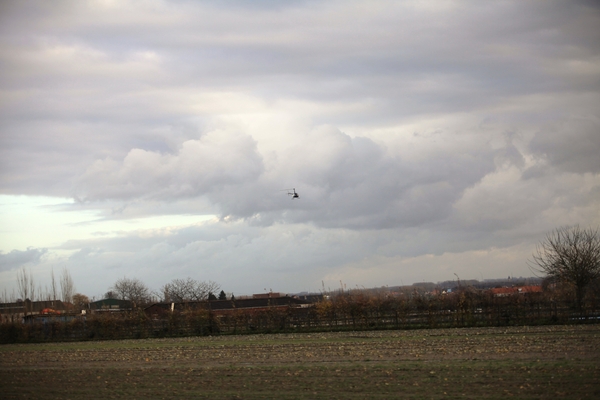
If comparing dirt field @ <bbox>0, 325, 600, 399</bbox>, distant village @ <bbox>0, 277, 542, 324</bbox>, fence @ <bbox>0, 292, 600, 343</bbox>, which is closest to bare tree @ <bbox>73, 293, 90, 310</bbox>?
distant village @ <bbox>0, 277, 542, 324</bbox>

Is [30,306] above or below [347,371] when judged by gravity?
below

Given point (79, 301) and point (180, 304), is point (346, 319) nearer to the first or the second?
point (180, 304)

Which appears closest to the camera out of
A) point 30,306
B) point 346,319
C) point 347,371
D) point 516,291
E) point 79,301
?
point 347,371

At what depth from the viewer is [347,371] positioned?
2041cm

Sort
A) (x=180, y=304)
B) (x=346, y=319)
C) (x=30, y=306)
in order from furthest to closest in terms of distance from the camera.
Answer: (x=30, y=306) → (x=180, y=304) → (x=346, y=319)

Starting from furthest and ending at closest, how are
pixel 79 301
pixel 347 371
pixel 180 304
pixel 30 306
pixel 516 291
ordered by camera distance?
pixel 79 301 → pixel 30 306 → pixel 180 304 → pixel 516 291 → pixel 347 371

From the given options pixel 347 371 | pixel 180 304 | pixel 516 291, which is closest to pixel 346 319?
pixel 516 291

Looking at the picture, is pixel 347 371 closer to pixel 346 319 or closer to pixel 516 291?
pixel 346 319

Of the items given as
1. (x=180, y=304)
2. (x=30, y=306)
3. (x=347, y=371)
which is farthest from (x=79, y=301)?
(x=347, y=371)

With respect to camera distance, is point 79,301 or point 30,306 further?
point 79,301

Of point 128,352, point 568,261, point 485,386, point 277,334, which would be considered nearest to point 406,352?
point 485,386

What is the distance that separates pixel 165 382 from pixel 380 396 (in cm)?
830

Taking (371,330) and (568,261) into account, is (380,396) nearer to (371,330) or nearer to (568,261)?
(371,330)

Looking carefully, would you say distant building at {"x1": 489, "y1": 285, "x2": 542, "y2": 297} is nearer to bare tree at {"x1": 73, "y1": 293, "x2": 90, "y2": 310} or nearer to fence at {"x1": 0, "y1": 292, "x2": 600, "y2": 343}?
fence at {"x1": 0, "y1": 292, "x2": 600, "y2": 343}
